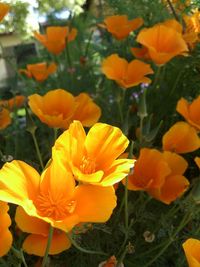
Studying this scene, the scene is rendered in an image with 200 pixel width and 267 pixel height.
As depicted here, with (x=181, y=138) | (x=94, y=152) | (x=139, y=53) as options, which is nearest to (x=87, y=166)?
(x=94, y=152)

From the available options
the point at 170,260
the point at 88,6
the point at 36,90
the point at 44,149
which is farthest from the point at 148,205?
the point at 88,6

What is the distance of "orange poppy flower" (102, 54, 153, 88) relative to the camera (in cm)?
79

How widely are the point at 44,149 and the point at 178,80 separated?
0.32m

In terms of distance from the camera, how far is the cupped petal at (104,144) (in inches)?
18.8

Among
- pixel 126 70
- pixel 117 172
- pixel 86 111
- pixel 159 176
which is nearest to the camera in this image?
pixel 117 172

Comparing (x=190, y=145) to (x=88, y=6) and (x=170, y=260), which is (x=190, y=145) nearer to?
(x=170, y=260)

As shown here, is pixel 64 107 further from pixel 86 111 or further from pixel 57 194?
pixel 57 194

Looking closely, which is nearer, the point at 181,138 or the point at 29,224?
the point at 29,224

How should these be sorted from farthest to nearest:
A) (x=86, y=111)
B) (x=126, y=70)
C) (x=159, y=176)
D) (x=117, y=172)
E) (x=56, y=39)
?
(x=56, y=39)
(x=126, y=70)
(x=86, y=111)
(x=159, y=176)
(x=117, y=172)

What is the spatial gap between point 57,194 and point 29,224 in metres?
0.06

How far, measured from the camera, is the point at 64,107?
69 cm

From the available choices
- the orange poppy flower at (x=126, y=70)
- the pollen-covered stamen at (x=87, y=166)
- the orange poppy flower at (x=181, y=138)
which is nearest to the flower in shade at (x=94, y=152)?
the pollen-covered stamen at (x=87, y=166)

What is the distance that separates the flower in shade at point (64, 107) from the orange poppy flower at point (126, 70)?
0.33ft

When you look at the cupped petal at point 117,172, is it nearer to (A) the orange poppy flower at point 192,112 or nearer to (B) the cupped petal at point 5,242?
(B) the cupped petal at point 5,242
